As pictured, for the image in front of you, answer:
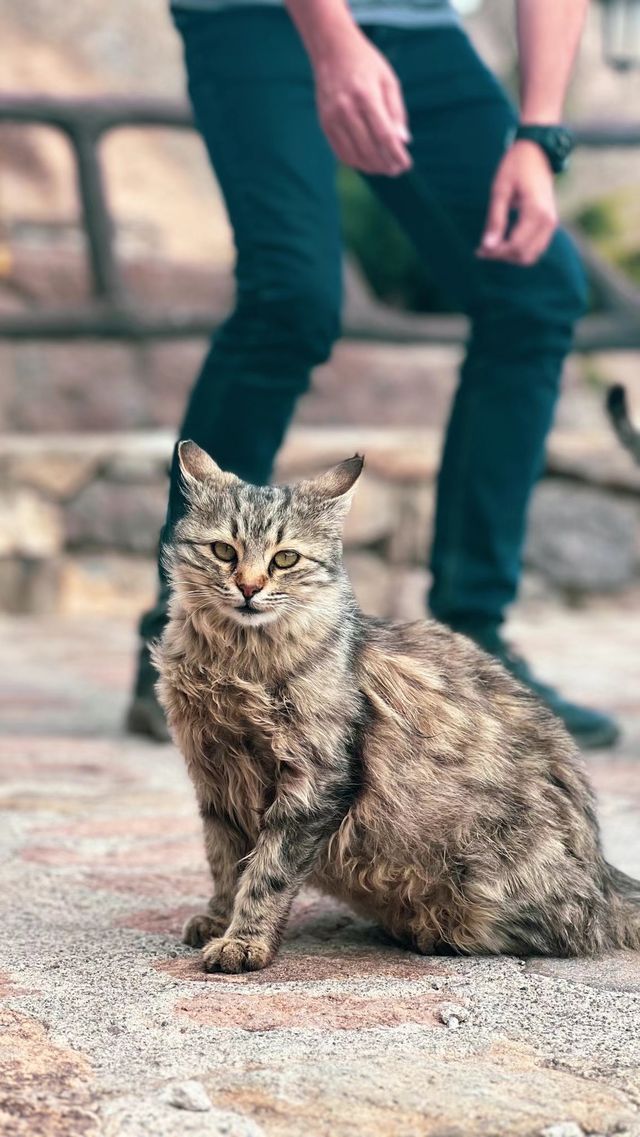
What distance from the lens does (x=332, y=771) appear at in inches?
82.0

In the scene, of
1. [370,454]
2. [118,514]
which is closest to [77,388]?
[118,514]

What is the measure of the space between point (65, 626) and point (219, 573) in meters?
4.06

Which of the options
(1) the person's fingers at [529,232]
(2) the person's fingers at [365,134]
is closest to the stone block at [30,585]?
(1) the person's fingers at [529,232]

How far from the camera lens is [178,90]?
11.3 meters

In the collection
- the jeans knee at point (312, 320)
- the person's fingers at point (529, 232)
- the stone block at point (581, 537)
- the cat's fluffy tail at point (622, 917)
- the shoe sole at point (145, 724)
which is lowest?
the shoe sole at point (145, 724)

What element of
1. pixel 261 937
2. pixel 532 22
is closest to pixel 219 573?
pixel 261 937

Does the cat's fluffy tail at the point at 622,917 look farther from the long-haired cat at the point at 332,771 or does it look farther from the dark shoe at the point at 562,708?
the dark shoe at the point at 562,708

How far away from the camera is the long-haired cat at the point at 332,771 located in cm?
208

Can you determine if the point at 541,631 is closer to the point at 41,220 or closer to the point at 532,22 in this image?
the point at 532,22

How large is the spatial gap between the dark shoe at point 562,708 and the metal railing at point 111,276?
9.38ft

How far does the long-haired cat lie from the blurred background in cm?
395

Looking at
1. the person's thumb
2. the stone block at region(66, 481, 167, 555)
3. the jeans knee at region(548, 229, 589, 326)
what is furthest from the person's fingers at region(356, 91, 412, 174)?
the stone block at region(66, 481, 167, 555)

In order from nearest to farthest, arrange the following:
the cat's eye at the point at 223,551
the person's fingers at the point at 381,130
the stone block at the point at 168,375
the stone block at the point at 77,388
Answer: the cat's eye at the point at 223,551
the person's fingers at the point at 381,130
the stone block at the point at 77,388
the stone block at the point at 168,375

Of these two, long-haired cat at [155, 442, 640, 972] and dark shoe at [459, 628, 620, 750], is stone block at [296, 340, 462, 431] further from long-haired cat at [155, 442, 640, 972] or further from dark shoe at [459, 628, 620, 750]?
long-haired cat at [155, 442, 640, 972]
